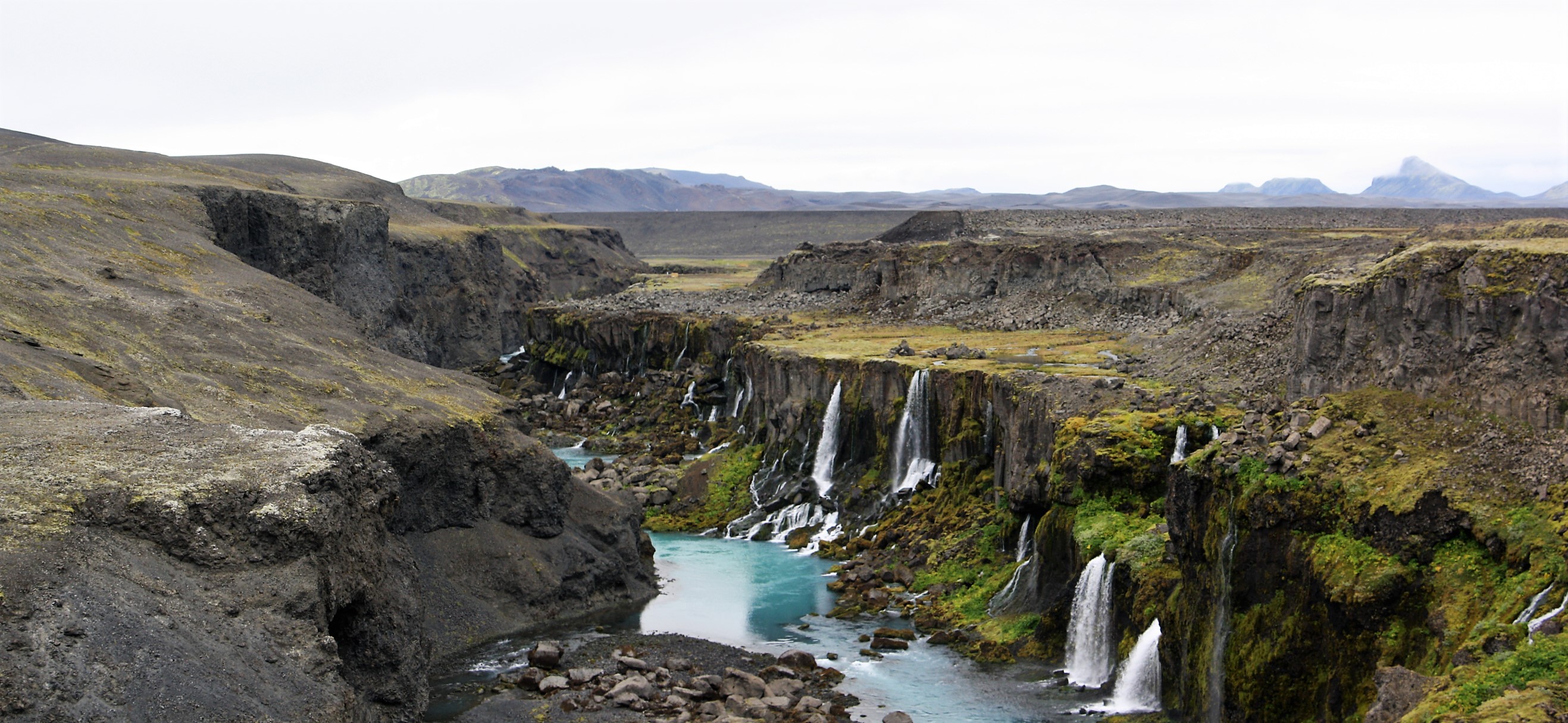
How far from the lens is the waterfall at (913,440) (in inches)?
1967

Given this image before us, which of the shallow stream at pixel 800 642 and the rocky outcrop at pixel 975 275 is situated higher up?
the rocky outcrop at pixel 975 275

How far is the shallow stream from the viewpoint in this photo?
1191 inches

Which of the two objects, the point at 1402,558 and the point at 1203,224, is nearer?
the point at 1402,558

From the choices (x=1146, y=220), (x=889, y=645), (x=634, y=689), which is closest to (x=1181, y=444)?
Result: (x=889, y=645)

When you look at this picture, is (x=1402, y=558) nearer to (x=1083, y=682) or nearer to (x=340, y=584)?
(x=1083, y=682)

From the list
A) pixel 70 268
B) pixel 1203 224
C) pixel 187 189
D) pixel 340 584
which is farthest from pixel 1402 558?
pixel 1203 224

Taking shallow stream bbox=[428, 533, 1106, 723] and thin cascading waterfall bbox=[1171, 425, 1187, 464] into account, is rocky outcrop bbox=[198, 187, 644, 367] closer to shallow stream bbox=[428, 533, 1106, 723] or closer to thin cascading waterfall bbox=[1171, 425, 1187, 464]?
shallow stream bbox=[428, 533, 1106, 723]

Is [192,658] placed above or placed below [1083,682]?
above

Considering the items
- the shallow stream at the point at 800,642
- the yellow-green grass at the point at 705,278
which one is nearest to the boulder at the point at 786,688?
the shallow stream at the point at 800,642

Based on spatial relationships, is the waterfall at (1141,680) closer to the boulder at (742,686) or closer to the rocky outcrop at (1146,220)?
the boulder at (742,686)

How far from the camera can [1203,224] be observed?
11025cm

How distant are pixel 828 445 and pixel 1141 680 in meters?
25.8

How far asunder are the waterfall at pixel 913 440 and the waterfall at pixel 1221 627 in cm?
2286

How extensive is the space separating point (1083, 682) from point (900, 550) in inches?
546
